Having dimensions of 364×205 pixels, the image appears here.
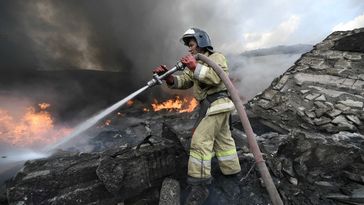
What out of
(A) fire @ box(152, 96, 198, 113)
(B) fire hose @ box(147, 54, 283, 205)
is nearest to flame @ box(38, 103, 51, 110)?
(A) fire @ box(152, 96, 198, 113)

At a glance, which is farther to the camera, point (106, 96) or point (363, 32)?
point (106, 96)

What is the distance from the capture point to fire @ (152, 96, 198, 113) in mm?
10008

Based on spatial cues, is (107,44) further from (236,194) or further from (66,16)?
(236,194)

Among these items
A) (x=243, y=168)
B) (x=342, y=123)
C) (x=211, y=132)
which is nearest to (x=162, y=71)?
(x=211, y=132)

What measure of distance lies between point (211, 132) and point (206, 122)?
0.47 feet

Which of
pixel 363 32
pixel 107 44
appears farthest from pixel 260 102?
pixel 107 44

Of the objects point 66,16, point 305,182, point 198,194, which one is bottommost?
point 305,182

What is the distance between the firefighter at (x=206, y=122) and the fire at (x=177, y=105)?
21.2 ft

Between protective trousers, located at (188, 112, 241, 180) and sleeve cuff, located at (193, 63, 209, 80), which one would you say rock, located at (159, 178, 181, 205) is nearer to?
protective trousers, located at (188, 112, 241, 180)

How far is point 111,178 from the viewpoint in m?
2.88

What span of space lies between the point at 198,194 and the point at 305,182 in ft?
5.72

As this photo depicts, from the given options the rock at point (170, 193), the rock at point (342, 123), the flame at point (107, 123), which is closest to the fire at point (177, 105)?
the flame at point (107, 123)

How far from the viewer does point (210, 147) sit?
9.73 ft

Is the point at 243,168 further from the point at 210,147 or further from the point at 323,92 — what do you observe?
the point at 323,92
